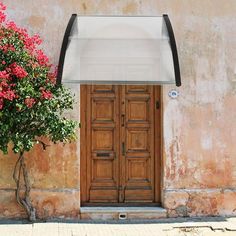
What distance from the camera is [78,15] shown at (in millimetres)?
7742

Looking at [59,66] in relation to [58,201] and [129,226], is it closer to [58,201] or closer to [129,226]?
[58,201]

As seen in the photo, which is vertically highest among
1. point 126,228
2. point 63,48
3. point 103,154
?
point 63,48

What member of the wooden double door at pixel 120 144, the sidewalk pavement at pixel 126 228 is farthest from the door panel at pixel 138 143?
the sidewalk pavement at pixel 126 228

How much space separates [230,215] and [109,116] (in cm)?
265

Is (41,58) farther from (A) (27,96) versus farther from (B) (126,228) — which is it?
(B) (126,228)

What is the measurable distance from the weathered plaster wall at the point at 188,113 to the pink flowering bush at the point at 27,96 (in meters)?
0.58

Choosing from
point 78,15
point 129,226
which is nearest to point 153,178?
point 129,226

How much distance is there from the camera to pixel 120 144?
26.3ft

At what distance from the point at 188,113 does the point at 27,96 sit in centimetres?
280

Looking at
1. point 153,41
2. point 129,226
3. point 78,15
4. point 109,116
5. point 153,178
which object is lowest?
point 129,226

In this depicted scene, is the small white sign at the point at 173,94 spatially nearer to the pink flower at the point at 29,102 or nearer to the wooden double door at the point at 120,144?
the wooden double door at the point at 120,144

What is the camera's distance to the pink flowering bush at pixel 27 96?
6641 millimetres

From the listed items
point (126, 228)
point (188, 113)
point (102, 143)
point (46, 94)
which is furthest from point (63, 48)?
point (126, 228)

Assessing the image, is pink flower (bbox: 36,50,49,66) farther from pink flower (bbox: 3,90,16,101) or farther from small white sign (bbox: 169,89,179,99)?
small white sign (bbox: 169,89,179,99)
